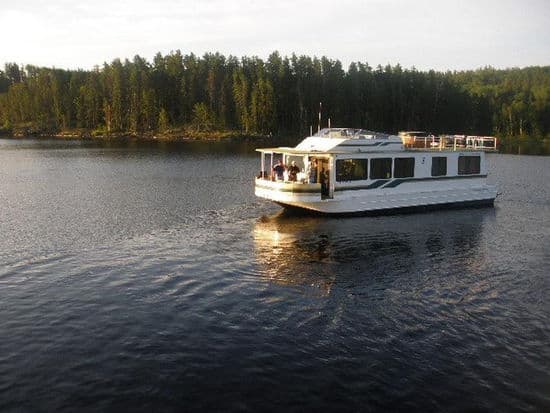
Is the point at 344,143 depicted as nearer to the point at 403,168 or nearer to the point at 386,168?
the point at 386,168

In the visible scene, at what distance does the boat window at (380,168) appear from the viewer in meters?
35.6

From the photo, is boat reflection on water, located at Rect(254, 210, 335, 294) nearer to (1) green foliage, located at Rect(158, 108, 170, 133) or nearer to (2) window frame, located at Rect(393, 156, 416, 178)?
(2) window frame, located at Rect(393, 156, 416, 178)

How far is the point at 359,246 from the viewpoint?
2778 cm

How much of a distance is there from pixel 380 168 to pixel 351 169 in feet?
8.26

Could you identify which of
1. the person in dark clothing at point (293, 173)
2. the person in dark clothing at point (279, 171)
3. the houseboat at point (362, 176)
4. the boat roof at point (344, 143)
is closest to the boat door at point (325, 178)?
the houseboat at point (362, 176)

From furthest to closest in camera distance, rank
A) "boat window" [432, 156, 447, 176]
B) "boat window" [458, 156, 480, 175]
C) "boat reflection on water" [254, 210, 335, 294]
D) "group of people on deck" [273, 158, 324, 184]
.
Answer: "boat window" [458, 156, 480, 175], "boat window" [432, 156, 447, 176], "group of people on deck" [273, 158, 324, 184], "boat reflection on water" [254, 210, 335, 294]

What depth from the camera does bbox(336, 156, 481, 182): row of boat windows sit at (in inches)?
1357

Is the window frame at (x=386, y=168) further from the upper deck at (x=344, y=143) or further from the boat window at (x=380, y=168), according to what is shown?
the upper deck at (x=344, y=143)

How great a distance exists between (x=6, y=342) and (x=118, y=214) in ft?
64.6

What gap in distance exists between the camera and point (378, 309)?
1883 centimetres

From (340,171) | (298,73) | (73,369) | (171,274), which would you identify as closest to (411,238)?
(340,171)

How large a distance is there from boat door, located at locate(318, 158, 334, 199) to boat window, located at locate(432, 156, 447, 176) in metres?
9.34

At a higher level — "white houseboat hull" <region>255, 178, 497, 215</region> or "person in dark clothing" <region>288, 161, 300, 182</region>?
"person in dark clothing" <region>288, 161, 300, 182</region>

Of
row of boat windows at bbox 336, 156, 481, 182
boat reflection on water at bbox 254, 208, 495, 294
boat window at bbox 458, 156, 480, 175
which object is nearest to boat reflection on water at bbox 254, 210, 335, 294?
boat reflection on water at bbox 254, 208, 495, 294
